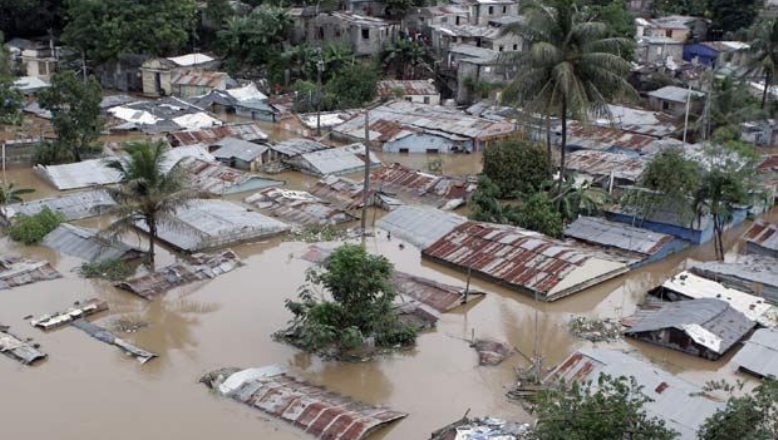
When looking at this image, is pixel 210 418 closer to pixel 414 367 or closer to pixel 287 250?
pixel 414 367

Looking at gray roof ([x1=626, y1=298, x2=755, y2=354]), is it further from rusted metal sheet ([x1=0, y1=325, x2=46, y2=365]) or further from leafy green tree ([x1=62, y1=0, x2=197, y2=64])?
leafy green tree ([x1=62, y1=0, x2=197, y2=64])

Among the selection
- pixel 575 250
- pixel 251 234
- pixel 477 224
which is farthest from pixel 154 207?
pixel 575 250

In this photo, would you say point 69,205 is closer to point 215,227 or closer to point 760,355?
point 215,227

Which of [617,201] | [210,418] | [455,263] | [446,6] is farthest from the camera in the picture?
[446,6]

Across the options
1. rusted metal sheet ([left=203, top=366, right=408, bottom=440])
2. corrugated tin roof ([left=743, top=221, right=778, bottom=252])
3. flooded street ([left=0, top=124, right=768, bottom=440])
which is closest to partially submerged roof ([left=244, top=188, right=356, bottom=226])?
flooded street ([left=0, top=124, right=768, bottom=440])

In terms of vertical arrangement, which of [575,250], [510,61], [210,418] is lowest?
[210,418]

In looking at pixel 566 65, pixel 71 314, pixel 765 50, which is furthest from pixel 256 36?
pixel 71 314

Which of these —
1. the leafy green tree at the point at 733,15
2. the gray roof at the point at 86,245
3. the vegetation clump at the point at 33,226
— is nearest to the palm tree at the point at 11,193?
the vegetation clump at the point at 33,226
